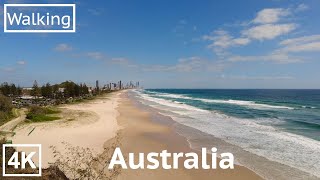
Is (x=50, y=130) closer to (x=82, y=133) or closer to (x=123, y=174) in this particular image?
(x=82, y=133)

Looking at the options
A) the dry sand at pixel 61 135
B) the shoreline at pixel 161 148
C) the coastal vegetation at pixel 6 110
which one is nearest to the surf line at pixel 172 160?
the shoreline at pixel 161 148

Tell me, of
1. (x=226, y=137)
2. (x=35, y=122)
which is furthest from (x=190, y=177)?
(x=35, y=122)

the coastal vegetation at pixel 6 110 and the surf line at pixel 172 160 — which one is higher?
the coastal vegetation at pixel 6 110

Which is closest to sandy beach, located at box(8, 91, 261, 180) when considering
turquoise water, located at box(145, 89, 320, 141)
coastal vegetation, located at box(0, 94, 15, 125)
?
coastal vegetation, located at box(0, 94, 15, 125)

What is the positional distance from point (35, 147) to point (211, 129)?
14.0m

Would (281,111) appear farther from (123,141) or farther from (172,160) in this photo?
(172,160)

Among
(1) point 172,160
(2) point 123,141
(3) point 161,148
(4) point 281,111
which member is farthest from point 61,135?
(4) point 281,111

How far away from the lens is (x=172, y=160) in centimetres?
1488

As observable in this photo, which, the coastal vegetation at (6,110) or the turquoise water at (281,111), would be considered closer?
the coastal vegetation at (6,110)

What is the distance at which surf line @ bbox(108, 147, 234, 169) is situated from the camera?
13.7 metres

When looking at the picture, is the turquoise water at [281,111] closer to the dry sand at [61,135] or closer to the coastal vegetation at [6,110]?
the dry sand at [61,135]

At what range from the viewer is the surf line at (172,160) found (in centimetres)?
1371

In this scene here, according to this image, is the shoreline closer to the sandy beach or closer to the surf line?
the sandy beach

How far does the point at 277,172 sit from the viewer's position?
13.4 metres
